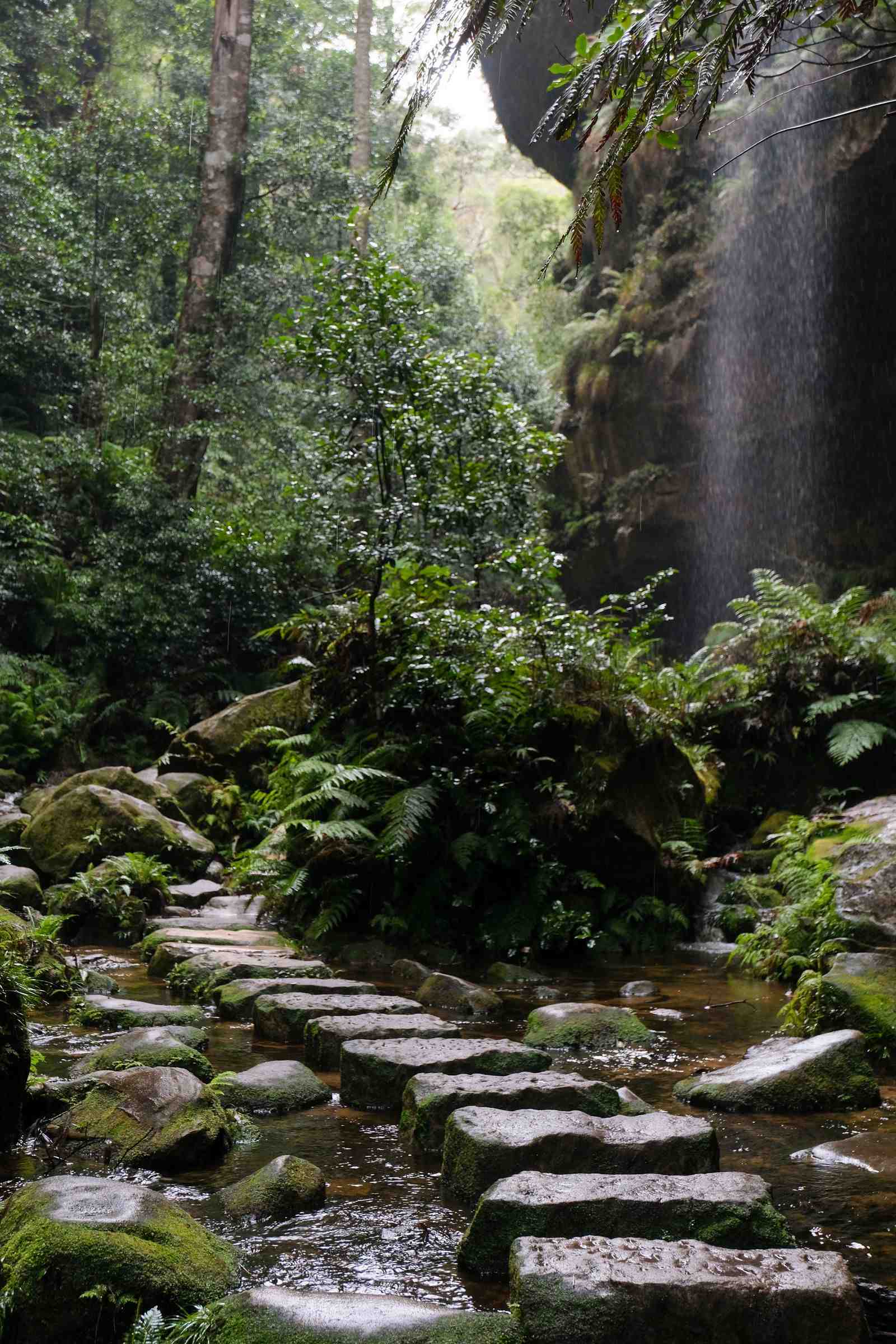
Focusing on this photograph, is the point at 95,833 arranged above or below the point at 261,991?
above

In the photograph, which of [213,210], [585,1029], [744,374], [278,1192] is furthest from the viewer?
[744,374]

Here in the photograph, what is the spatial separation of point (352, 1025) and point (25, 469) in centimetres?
1268

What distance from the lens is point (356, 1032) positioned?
4406mm

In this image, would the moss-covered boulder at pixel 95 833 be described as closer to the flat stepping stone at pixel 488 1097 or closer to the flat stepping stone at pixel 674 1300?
the flat stepping stone at pixel 488 1097

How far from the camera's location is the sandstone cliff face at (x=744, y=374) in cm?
1603

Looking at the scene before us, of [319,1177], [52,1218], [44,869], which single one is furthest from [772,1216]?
[44,869]

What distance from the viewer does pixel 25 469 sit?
49.1ft

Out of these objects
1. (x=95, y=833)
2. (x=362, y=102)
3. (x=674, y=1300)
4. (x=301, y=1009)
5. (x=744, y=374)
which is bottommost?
(x=301, y=1009)

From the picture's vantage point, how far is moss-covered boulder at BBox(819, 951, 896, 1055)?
4508 mm

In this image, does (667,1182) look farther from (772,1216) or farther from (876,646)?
(876,646)

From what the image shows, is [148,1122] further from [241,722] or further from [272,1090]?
[241,722]

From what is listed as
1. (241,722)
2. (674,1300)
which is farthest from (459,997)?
(241,722)

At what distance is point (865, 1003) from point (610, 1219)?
2605mm

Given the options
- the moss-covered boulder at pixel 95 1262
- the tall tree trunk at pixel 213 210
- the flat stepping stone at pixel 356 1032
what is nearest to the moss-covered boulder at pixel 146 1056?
the flat stepping stone at pixel 356 1032
